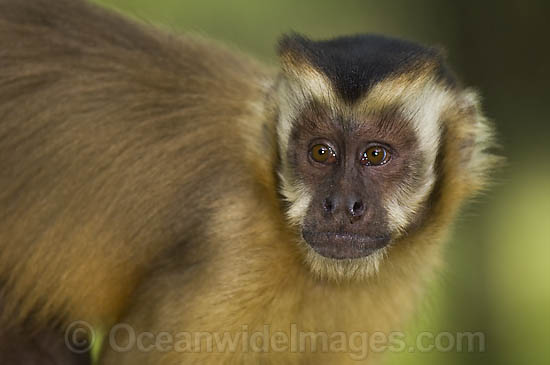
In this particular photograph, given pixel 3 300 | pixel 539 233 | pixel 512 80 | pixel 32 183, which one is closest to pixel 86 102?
pixel 32 183

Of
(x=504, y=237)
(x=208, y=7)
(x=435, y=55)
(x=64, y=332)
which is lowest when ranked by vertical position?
(x=64, y=332)

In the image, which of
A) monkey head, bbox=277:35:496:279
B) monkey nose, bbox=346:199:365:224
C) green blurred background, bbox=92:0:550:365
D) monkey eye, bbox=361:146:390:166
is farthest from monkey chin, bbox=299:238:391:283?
green blurred background, bbox=92:0:550:365

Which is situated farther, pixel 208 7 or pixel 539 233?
pixel 208 7

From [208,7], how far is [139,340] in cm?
701

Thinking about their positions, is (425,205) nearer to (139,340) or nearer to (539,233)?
(139,340)

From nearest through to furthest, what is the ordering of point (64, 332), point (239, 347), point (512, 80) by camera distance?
point (239, 347)
point (64, 332)
point (512, 80)

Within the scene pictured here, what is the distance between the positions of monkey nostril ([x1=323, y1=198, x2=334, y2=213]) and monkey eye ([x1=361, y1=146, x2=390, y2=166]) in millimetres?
345

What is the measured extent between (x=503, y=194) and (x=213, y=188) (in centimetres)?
437

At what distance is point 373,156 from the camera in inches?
215

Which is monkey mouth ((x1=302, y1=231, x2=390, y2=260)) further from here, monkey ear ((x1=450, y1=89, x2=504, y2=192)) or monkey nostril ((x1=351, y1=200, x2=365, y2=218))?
monkey ear ((x1=450, y1=89, x2=504, y2=192))

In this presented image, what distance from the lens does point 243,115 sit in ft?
20.5

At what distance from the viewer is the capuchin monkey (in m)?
5.53

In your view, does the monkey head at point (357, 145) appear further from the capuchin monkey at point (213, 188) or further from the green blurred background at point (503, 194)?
the green blurred background at point (503, 194)

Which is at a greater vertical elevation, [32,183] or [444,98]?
[444,98]
